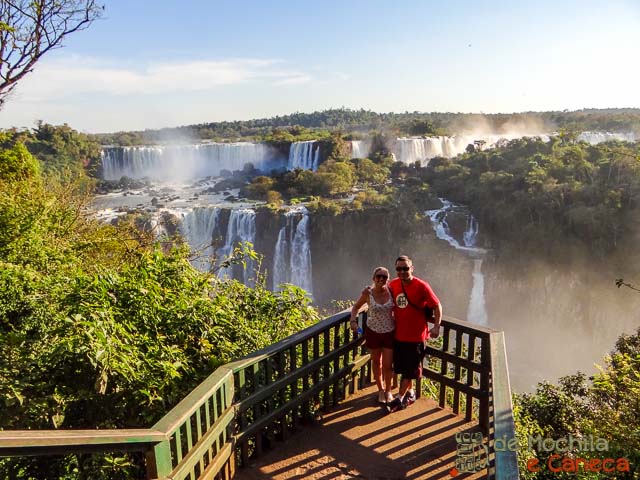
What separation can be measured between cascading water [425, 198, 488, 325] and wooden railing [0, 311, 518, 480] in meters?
24.6

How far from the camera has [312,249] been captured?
31.2 meters

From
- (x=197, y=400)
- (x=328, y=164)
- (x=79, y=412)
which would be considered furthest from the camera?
(x=328, y=164)

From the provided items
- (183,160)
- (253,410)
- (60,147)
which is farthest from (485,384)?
(60,147)

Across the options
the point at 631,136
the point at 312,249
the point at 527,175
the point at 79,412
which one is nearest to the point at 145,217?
the point at 312,249

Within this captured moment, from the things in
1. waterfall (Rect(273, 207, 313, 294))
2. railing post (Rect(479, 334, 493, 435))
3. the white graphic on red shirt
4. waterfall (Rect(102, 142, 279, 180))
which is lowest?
waterfall (Rect(273, 207, 313, 294))

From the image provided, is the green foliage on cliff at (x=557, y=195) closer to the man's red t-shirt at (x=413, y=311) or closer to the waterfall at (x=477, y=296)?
the waterfall at (x=477, y=296)

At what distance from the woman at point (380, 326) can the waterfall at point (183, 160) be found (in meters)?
47.9

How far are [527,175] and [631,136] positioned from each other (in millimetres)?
32128

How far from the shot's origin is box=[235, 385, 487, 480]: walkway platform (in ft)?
9.53

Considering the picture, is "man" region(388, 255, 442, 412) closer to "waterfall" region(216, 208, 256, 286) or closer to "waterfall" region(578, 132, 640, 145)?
"waterfall" region(216, 208, 256, 286)

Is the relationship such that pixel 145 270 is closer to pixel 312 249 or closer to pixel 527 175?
pixel 312 249

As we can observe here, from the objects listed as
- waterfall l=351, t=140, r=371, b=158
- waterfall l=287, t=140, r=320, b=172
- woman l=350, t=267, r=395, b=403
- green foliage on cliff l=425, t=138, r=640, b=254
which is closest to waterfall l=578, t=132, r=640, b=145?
green foliage on cliff l=425, t=138, r=640, b=254

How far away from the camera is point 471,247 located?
29781 millimetres

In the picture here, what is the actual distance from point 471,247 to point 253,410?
94.7 ft
